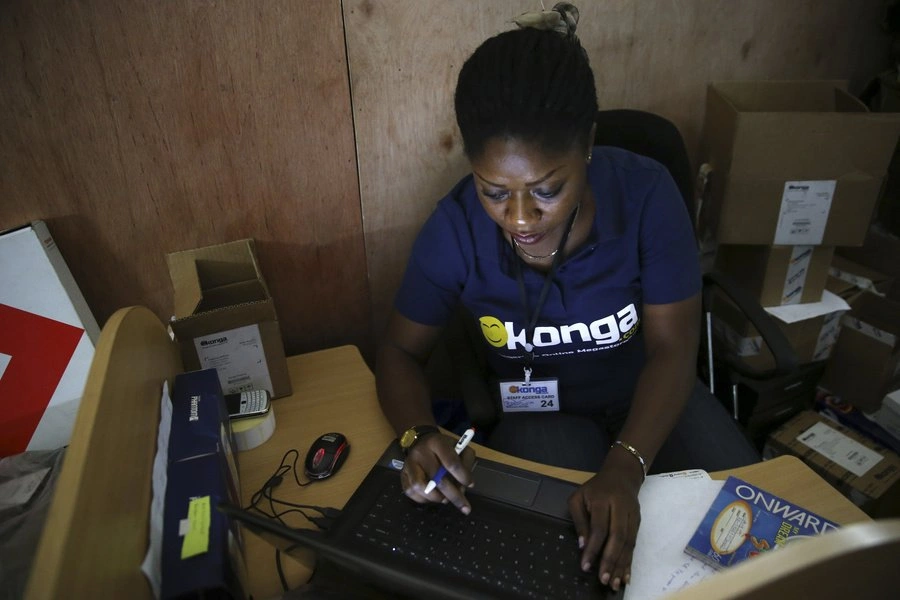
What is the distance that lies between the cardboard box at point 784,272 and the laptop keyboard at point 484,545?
122cm

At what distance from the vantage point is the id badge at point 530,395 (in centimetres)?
130

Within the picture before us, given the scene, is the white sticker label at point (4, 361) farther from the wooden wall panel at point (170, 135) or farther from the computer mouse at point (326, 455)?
the computer mouse at point (326, 455)

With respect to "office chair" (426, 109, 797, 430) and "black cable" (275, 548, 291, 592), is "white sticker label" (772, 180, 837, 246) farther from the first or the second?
"black cable" (275, 548, 291, 592)

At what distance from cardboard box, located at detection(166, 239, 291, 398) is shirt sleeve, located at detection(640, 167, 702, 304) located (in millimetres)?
744

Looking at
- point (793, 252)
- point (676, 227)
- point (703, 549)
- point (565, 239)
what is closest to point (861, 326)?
point (793, 252)

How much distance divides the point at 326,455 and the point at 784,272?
143cm

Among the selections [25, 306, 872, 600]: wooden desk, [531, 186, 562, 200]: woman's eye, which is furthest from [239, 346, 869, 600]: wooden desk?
[531, 186, 562, 200]: woman's eye

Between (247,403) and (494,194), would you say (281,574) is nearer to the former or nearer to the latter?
(247,403)

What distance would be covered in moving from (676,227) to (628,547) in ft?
2.10

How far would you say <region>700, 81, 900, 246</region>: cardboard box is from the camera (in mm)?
1544

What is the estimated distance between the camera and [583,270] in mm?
1233

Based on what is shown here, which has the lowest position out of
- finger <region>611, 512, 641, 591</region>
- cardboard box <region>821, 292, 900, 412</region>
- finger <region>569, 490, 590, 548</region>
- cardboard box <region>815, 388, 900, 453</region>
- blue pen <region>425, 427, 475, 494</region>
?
cardboard box <region>815, 388, 900, 453</region>

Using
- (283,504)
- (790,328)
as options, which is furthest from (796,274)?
(283,504)

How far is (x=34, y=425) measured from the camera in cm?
125
